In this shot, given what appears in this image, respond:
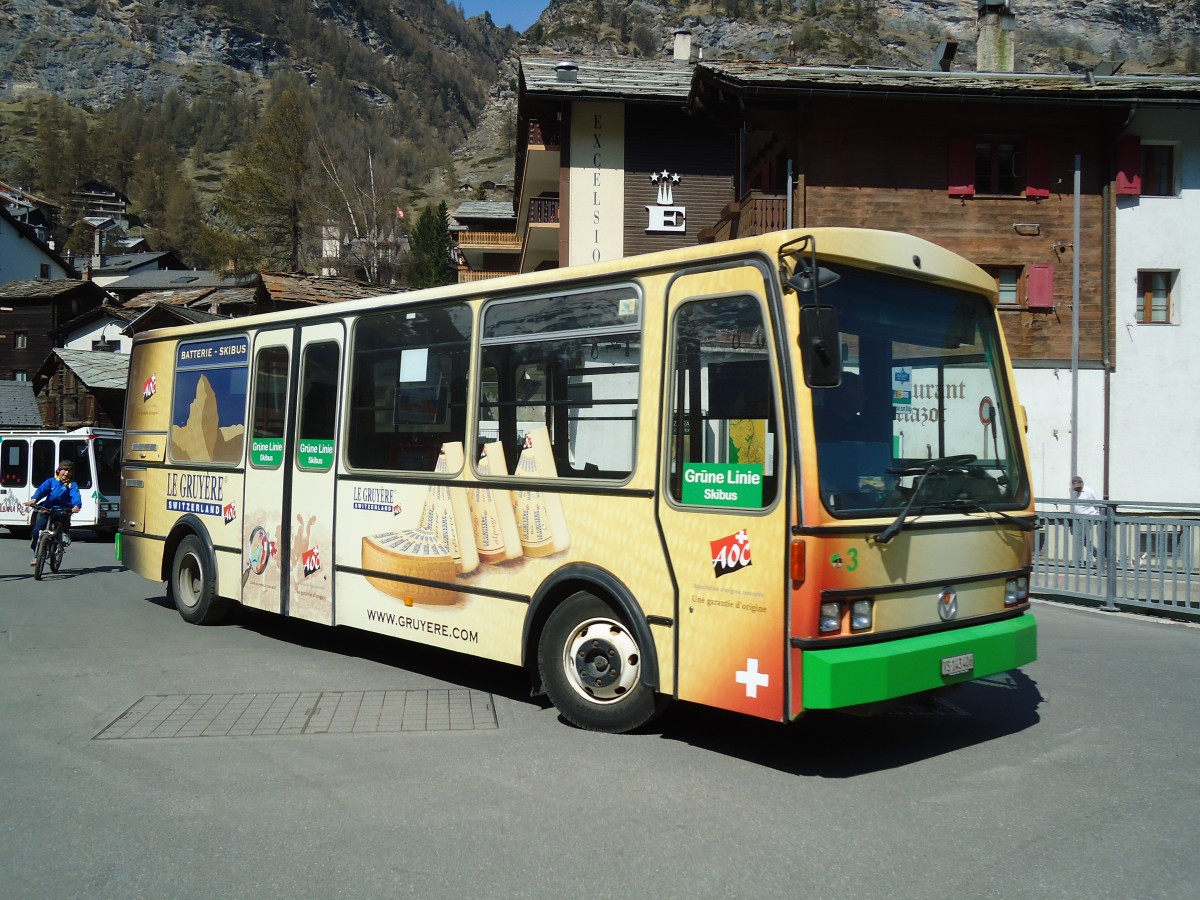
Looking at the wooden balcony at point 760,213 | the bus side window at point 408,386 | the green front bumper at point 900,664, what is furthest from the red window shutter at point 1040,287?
the green front bumper at point 900,664

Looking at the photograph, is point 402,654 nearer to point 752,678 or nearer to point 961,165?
point 752,678

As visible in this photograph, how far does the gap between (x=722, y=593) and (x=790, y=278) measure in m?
1.68

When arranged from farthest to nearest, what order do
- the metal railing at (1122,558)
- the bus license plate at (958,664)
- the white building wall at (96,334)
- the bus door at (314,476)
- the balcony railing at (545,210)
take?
the white building wall at (96,334) → the balcony railing at (545,210) → the metal railing at (1122,558) → the bus door at (314,476) → the bus license plate at (958,664)

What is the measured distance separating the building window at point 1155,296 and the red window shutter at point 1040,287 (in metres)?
2.40

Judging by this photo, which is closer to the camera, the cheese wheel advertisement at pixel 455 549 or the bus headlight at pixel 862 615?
the bus headlight at pixel 862 615

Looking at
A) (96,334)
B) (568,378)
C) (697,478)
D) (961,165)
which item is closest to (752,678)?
(697,478)

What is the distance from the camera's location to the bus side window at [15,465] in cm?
2677

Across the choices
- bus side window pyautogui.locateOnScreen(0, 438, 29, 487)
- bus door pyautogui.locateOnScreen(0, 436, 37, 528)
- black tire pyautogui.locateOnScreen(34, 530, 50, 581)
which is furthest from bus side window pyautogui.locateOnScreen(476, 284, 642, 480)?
bus side window pyautogui.locateOnScreen(0, 438, 29, 487)

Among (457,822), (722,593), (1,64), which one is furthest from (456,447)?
(1,64)

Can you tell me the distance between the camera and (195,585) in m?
10.5

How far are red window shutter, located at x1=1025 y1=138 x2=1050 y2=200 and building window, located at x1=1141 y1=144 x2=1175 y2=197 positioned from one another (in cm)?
268

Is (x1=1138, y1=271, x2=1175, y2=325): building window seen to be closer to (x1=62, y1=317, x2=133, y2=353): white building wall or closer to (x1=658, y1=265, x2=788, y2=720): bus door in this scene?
(x1=658, y1=265, x2=788, y2=720): bus door

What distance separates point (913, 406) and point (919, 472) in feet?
1.34

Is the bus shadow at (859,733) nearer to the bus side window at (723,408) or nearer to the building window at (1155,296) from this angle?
the bus side window at (723,408)
